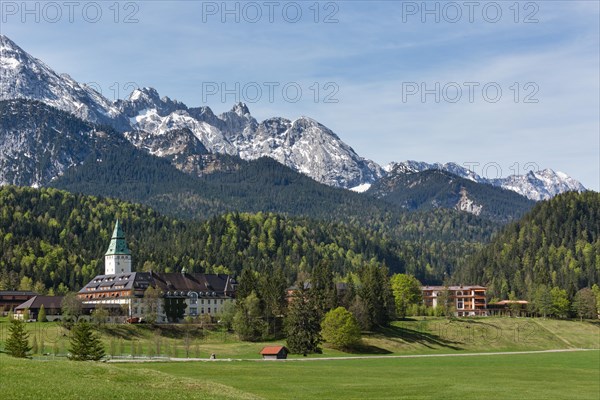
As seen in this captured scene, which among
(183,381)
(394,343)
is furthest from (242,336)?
(183,381)

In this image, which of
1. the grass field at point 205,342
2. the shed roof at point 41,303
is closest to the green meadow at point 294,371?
the grass field at point 205,342

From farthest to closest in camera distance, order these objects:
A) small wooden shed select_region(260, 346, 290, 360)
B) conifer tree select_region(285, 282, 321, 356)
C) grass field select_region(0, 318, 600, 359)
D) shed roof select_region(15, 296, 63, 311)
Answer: shed roof select_region(15, 296, 63, 311)
conifer tree select_region(285, 282, 321, 356)
grass field select_region(0, 318, 600, 359)
small wooden shed select_region(260, 346, 290, 360)

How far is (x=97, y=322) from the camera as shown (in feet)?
556

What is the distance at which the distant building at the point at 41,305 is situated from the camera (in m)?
182

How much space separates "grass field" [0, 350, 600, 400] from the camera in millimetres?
66438

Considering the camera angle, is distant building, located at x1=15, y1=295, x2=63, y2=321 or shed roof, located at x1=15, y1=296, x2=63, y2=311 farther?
shed roof, located at x1=15, y1=296, x2=63, y2=311

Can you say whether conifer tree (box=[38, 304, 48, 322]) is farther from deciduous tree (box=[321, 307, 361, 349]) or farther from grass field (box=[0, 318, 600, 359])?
deciduous tree (box=[321, 307, 361, 349])

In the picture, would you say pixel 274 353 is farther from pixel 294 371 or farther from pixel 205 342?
pixel 205 342

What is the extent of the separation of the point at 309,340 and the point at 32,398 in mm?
102779

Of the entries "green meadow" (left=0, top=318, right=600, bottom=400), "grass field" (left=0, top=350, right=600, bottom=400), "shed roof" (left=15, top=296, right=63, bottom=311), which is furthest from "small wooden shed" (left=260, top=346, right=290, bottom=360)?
"shed roof" (left=15, top=296, right=63, bottom=311)

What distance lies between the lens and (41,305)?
183000mm

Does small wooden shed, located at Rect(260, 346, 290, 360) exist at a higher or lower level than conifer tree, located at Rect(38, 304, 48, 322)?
lower

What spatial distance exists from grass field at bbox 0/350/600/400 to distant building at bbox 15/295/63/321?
6791 cm

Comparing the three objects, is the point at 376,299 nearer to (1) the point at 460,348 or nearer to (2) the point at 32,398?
(1) the point at 460,348
